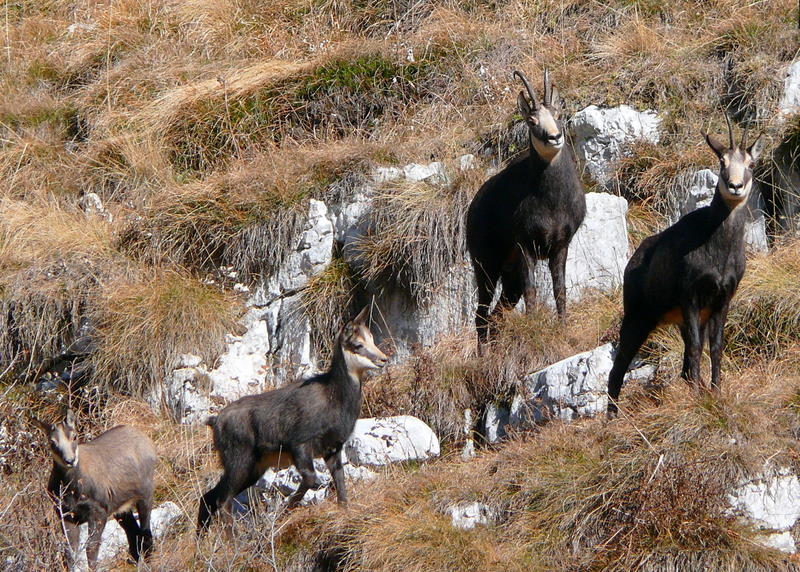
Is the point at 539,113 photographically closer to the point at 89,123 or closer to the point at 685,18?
the point at 685,18

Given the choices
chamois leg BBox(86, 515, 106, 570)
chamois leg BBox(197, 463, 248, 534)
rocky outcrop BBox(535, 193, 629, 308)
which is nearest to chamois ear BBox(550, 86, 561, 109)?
rocky outcrop BBox(535, 193, 629, 308)

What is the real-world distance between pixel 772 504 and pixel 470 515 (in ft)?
5.46

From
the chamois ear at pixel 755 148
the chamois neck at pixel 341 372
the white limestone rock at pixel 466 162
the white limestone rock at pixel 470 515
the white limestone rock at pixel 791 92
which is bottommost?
the white limestone rock at pixel 470 515

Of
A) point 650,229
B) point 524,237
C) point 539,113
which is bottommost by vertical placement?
point 650,229

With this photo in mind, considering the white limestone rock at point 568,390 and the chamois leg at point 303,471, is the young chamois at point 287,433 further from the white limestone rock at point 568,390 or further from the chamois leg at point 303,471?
the white limestone rock at point 568,390

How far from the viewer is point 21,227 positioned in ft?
35.6

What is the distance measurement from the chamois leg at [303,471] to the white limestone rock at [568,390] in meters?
1.50

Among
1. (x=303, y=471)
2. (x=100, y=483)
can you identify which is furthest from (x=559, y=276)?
(x=100, y=483)

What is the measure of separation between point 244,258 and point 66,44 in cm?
470

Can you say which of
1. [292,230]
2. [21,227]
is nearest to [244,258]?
[292,230]

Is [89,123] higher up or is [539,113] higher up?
[539,113]

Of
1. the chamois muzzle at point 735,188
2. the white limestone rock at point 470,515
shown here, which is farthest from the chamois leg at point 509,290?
the chamois muzzle at point 735,188

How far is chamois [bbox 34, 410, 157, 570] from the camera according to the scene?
24.9 ft

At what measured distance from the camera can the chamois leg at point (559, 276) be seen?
859cm
